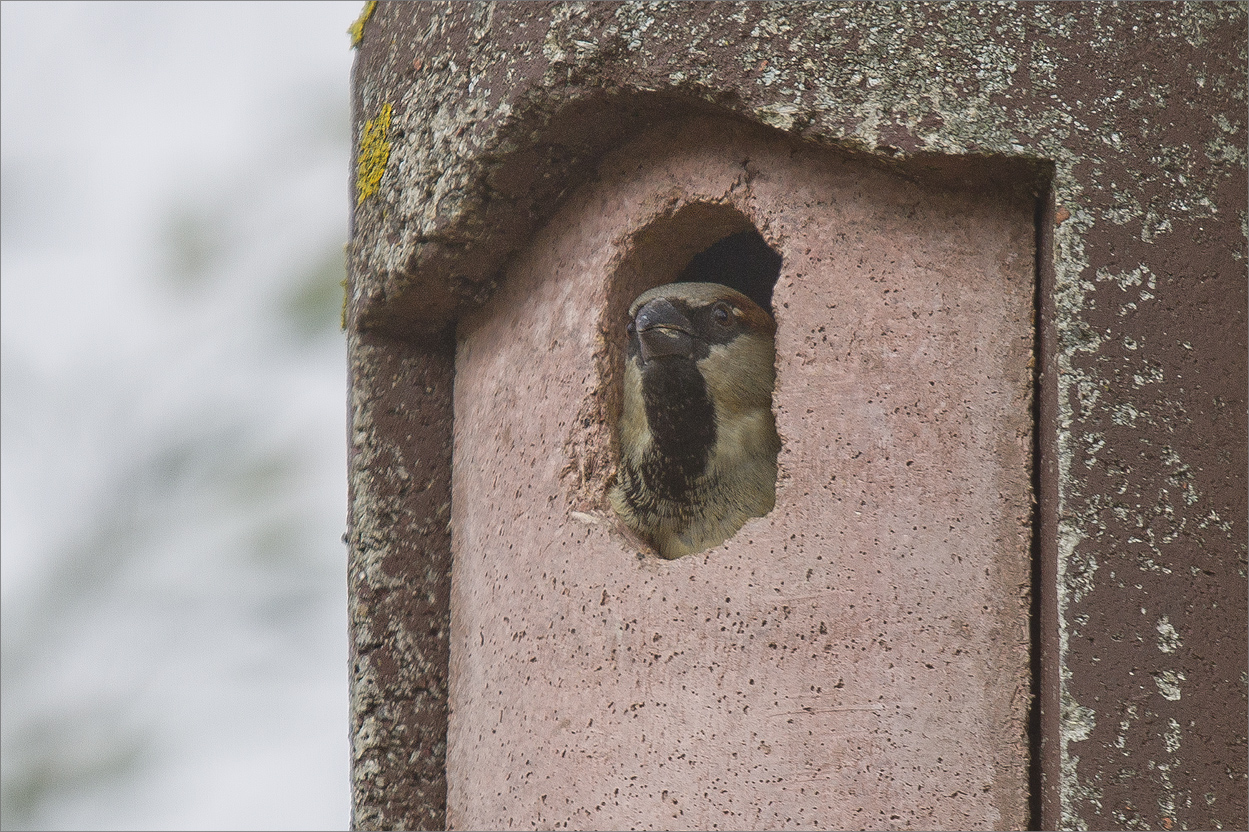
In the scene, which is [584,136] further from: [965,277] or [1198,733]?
[1198,733]

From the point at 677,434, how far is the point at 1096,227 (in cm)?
105

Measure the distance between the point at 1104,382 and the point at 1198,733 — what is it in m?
0.51

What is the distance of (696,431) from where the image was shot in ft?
9.75

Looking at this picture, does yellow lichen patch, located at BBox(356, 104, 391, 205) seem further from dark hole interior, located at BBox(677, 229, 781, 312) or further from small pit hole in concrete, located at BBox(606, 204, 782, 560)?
dark hole interior, located at BBox(677, 229, 781, 312)

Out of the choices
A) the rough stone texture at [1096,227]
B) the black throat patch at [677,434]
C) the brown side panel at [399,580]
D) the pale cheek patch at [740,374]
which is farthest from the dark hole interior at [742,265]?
the rough stone texture at [1096,227]

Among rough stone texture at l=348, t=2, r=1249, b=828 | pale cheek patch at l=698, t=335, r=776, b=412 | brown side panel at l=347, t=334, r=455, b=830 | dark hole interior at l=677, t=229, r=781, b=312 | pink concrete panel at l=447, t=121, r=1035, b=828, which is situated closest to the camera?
rough stone texture at l=348, t=2, r=1249, b=828

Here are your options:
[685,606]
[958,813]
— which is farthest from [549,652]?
[958,813]

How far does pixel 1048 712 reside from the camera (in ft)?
6.86

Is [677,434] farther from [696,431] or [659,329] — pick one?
[659,329]

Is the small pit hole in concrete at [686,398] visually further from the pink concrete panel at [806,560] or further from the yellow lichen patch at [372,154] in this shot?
the yellow lichen patch at [372,154]

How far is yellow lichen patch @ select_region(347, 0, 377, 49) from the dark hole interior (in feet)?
3.22

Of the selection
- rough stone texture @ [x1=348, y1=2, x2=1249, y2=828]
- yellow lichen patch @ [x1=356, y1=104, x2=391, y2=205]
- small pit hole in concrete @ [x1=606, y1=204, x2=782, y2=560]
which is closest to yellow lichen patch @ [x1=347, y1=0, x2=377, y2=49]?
yellow lichen patch @ [x1=356, y1=104, x2=391, y2=205]

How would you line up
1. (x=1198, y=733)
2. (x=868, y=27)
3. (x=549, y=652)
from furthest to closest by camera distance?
(x=549, y=652) < (x=868, y=27) < (x=1198, y=733)

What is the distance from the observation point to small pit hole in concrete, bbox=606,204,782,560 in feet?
9.10
